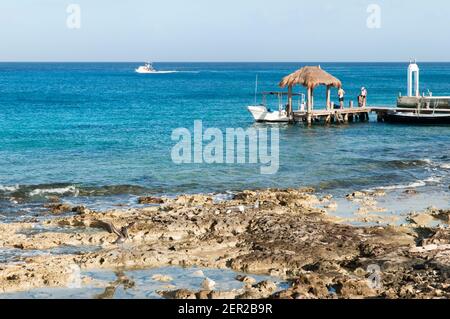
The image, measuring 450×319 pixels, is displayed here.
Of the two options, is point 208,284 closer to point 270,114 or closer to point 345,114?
point 270,114

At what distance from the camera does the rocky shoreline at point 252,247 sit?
1338cm

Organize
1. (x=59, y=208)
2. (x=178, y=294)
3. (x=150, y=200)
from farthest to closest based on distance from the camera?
1. (x=150, y=200)
2. (x=59, y=208)
3. (x=178, y=294)

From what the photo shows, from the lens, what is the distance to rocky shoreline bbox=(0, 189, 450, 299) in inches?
527

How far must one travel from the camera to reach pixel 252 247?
16031 mm

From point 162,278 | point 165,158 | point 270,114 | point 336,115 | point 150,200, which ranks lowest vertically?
point 162,278

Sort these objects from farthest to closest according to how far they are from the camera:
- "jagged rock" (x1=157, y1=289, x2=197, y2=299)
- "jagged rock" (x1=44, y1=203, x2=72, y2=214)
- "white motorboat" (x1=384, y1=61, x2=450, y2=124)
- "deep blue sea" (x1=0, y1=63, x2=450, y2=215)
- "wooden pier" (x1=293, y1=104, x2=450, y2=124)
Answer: "wooden pier" (x1=293, y1=104, x2=450, y2=124)
"white motorboat" (x1=384, y1=61, x2=450, y2=124)
"deep blue sea" (x1=0, y1=63, x2=450, y2=215)
"jagged rock" (x1=44, y1=203, x2=72, y2=214)
"jagged rock" (x1=157, y1=289, x2=197, y2=299)

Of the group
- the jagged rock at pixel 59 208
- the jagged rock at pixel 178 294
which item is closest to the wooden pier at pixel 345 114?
the jagged rock at pixel 59 208

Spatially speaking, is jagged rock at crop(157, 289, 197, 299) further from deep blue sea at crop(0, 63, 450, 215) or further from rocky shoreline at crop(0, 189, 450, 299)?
deep blue sea at crop(0, 63, 450, 215)

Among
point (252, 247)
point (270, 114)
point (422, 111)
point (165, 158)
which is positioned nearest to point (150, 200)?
point (252, 247)

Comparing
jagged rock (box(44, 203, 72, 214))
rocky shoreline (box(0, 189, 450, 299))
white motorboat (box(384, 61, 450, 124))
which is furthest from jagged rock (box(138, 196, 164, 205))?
white motorboat (box(384, 61, 450, 124))

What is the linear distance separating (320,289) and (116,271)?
4375 millimetres

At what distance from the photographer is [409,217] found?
1923cm
